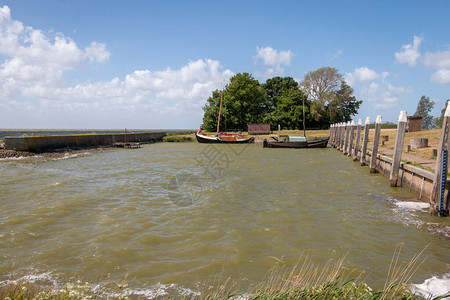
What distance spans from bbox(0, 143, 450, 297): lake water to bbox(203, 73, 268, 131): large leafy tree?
45400 millimetres

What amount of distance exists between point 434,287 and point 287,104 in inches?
2149

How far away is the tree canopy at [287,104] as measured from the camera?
54844 millimetres

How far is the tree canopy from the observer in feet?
180

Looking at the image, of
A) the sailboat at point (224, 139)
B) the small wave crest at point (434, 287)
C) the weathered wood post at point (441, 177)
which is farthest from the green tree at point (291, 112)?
the small wave crest at point (434, 287)

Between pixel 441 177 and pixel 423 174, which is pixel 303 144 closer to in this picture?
pixel 423 174

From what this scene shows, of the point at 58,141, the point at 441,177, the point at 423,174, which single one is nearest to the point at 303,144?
the point at 423,174

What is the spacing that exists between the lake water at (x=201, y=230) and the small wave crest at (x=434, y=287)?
15 cm

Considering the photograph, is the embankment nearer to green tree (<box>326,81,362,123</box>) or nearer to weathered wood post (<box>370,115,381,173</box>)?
weathered wood post (<box>370,115,381,173</box>)

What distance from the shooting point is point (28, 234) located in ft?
22.7

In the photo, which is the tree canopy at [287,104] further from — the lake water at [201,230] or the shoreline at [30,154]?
the lake water at [201,230]

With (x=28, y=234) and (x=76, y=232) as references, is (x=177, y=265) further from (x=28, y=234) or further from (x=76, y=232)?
(x=28, y=234)

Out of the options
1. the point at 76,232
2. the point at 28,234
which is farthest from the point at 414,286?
the point at 28,234

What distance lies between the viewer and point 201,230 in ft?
23.7

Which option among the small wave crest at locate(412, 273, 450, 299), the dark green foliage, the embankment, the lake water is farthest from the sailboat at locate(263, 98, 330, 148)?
the small wave crest at locate(412, 273, 450, 299)
